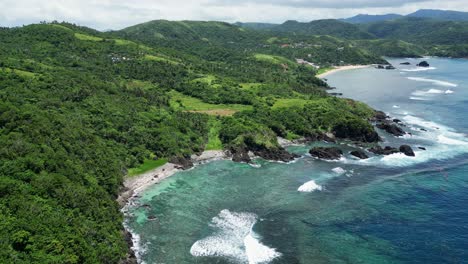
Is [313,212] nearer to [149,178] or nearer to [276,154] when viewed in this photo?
[276,154]

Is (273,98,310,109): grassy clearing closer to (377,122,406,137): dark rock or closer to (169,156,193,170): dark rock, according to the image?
(377,122,406,137): dark rock

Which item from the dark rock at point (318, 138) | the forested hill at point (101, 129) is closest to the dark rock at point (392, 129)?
the forested hill at point (101, 129)

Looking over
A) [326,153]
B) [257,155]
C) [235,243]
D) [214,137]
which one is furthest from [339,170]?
[235,243]

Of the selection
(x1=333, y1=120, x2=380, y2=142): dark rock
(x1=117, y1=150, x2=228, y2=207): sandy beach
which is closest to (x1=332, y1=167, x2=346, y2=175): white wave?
(x1=333, y1=120, x2=380, y2=142): dark rock

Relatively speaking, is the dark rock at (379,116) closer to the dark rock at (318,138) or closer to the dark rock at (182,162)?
the dark rock at (318,138)

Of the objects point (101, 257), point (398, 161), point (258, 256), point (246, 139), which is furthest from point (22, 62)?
point (398, 161)
